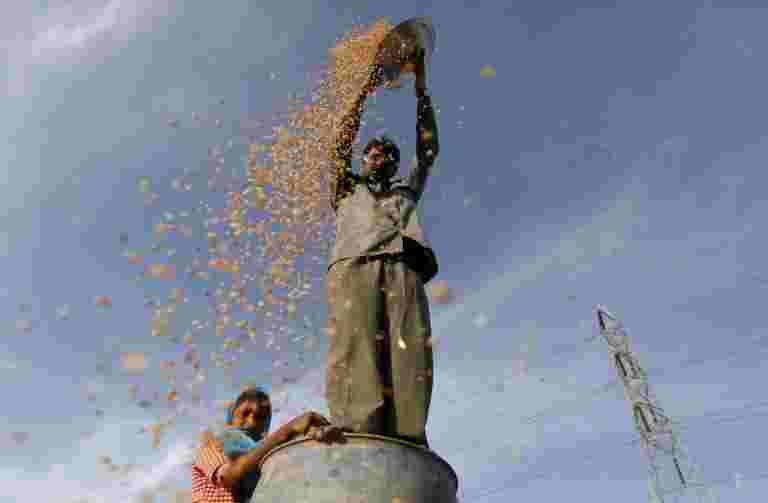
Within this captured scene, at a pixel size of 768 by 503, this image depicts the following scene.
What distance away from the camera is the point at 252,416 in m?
3.83

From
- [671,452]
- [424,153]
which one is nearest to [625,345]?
[671,452]

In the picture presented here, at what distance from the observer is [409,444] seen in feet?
10.2

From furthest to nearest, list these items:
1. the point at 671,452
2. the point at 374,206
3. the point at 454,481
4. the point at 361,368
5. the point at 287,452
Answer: the point at 671,452 < the point at 374,206 < the point at 361,368 < the point at 454,481 < the point at 287,452

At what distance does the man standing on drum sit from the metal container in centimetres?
37

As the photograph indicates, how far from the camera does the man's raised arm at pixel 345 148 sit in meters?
4.57

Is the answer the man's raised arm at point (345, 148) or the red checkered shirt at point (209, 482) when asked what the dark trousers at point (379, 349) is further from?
the man's raised arm at point (345, 148)

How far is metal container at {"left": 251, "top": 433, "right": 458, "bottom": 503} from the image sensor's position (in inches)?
113

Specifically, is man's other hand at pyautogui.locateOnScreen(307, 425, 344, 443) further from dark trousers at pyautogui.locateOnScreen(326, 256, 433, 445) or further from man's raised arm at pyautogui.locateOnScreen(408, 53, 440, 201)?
man's raised arm at pyautogui.locateOnScreen(408, 53, 440, 201)

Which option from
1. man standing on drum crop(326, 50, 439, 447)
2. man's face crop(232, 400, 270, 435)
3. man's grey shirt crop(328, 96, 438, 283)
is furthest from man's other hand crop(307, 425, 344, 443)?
man's grey shirt crop(328, 96, 438, 283)

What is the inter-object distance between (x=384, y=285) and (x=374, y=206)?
652 millimetres

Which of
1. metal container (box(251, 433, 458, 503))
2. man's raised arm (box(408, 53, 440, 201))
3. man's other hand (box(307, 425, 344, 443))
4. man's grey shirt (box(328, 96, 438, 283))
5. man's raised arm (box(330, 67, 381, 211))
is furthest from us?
man's raised arm (box(408, 53, 440, 201))

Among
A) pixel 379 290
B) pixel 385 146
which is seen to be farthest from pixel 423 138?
pixel 379 290

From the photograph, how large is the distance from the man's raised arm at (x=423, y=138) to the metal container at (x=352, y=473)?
2121mm

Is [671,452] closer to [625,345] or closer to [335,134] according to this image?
[625,345]
